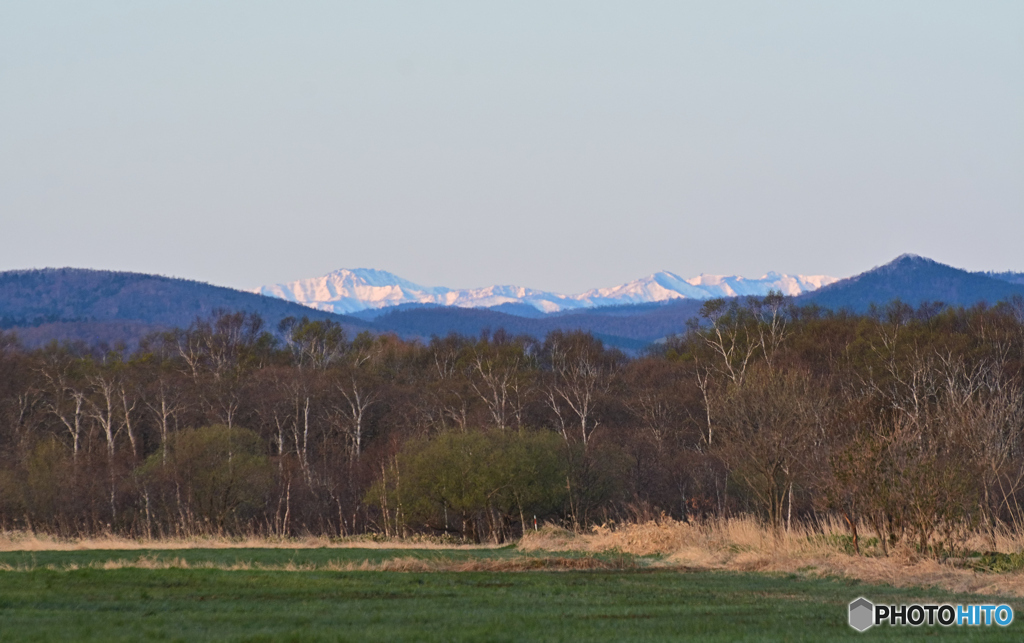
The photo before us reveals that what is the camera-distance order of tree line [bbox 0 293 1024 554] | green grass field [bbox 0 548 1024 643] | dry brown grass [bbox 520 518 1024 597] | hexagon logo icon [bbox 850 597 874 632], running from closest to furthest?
green grass field [bbox 0 548 1024 643] → hexagon logo icon [bbox 850 597 874 632] → dry brown grass [bbox 520 518 1024 597] → tree line [bbox 0 293 1024 554]

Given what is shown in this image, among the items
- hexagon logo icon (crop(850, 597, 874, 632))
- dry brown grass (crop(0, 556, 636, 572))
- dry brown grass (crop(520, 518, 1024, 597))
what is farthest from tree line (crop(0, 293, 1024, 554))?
hexagon logo icon (crop(850, 597, 874, 632))

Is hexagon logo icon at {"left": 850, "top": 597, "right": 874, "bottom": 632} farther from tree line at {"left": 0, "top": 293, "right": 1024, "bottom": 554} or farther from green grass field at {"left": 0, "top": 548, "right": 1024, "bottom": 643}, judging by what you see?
tree line at {"left": 0, "top": 293, "right": 1024, "bottom": 554}

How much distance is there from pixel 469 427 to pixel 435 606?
183ft

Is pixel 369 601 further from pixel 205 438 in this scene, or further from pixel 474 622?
pixel 205 438

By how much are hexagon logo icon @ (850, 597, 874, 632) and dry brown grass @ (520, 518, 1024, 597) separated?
9.56ft

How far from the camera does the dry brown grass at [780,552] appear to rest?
16.4m

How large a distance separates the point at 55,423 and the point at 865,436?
248 feet

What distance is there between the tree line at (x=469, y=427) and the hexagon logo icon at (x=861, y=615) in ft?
54.6

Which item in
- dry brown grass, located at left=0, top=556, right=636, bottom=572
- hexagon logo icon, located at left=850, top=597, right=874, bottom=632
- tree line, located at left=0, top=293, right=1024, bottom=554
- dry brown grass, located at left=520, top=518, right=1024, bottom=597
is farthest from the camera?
tree line, located at left=0, top=293, right=1024, bottom=554

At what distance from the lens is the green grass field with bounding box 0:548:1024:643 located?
11.0 metres

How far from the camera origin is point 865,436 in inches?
856

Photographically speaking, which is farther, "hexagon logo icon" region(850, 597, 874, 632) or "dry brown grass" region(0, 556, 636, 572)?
"dry brown grass" region(0, 556, 636, 572)

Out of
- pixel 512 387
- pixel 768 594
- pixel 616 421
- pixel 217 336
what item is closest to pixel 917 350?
pixel 616 421

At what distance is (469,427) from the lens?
228 ft
